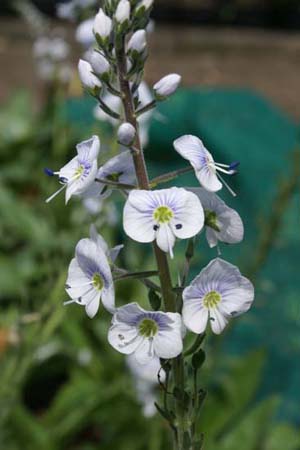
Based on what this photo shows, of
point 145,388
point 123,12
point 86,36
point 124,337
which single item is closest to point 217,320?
point 124,337

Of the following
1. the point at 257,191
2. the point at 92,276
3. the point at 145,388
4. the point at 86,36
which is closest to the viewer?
the point at 92,276

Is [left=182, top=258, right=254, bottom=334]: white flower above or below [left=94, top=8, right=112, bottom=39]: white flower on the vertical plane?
below

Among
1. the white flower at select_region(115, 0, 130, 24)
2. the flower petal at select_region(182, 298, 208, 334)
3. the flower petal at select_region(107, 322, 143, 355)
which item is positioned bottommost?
the flower petal at select_region(107, 322, 143, 355)

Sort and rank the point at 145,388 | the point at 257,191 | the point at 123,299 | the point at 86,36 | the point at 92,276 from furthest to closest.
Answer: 1. the point at 257,191
2. the point at 123,299
3. the point at 145,388
4. the point at 86,36
5. the point at 92,276

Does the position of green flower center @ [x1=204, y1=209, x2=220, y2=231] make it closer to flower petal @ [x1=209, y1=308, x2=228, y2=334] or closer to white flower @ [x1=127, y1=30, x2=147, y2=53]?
flower petal @ [x1=209, y1=308, x2=228, y2=334]

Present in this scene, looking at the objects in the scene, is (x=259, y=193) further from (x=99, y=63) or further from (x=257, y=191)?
(x=99, y=63)

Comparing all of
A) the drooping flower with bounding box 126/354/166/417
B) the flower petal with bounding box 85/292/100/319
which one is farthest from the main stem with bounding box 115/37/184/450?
the drooping flower with bounding box 126/354/166/417
